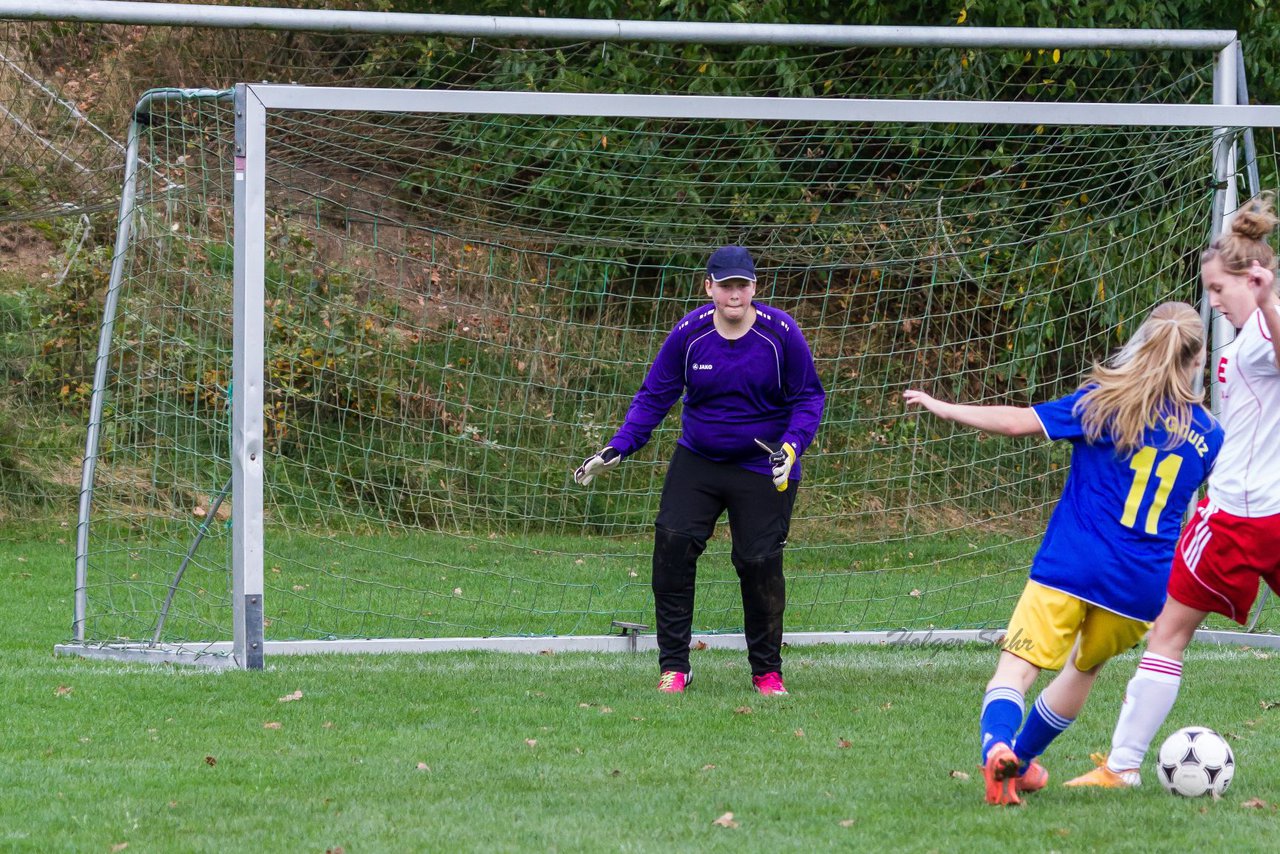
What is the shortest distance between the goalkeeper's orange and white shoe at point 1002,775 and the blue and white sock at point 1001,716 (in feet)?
0.09

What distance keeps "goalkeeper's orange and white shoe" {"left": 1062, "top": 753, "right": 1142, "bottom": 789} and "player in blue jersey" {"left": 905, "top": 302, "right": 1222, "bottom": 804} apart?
0.88 feet

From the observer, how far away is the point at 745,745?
17.4 feet

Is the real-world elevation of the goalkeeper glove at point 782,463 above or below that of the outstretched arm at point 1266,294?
below

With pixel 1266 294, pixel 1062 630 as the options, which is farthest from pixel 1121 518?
pixel 1266 294

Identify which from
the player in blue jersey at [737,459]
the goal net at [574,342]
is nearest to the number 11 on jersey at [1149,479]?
the player in blue jersey at [737,459]

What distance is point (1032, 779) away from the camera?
4484 mm

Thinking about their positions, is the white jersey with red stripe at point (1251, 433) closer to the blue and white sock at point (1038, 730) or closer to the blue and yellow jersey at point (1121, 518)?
the blue and yellow jersey at point (1121, 518)

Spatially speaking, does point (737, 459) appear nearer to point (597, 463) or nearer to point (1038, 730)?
point (597, 463)

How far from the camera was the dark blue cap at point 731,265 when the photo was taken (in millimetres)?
6172

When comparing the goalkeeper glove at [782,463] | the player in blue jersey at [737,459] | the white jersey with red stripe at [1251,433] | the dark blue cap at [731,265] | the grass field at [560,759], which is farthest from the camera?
the player in blue jersey at [737,459]

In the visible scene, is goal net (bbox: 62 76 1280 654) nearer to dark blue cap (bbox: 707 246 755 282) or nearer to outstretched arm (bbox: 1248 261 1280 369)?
dark blue cap (bbox: 707 246 755 282)

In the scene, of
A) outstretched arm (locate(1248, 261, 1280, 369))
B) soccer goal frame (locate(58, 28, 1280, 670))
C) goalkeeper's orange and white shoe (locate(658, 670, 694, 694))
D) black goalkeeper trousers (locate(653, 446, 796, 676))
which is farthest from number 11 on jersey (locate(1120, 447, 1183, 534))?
soccer goal frame (locate(58, 28, 1280, 670))

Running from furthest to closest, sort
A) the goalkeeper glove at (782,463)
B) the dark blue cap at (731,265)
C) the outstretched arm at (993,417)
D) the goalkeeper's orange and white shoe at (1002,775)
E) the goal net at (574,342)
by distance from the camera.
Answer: the goal net at (574,342) < the dark blue cap at (731,265) < the goalkeeper glove at (782,463) < the outstretched arm at (993,417) < the goalkeeper's orange and white shoe at (1002,775)

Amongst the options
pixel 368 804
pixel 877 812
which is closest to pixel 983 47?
pixel 877 812
